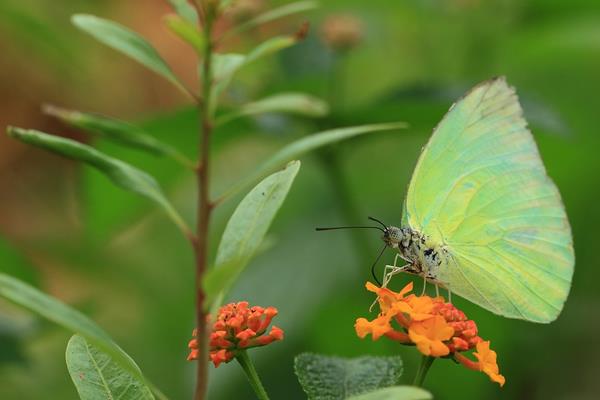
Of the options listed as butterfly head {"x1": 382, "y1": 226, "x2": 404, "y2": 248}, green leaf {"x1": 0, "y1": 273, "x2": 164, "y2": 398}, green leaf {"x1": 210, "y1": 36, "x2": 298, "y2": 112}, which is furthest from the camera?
butterfly head {"x1": 382, "y1": 226, "x2": 404, "y2": 248}

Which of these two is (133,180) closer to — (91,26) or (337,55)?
(91,26)

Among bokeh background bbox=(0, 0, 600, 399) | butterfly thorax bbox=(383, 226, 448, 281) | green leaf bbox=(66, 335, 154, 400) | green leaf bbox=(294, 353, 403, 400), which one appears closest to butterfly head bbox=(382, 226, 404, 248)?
butterfly thorax bbox=(383, 226, 448, 281)

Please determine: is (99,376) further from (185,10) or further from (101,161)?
(185,10)

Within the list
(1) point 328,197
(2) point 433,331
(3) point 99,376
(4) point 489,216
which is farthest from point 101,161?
(1) point 328,197

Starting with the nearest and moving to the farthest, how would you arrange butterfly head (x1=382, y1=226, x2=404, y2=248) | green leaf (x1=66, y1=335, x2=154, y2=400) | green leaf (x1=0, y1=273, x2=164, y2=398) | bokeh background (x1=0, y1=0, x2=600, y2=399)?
green leaf (x1=0, y1=273, x2=164, y2=398)
green leaf (x1=66, y1=335, x2=154, y2=400)
butterfly head (x1=382, y1=226, x2=404, y2=248)
bokeh background (x1=0, y1=0, x2=600, y2=399)

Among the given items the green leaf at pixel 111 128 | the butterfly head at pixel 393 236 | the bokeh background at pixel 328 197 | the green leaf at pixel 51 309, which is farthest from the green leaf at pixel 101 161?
the bokeh background at pixel 328 197

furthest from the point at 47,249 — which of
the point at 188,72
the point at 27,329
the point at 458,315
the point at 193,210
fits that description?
the point at 458,315

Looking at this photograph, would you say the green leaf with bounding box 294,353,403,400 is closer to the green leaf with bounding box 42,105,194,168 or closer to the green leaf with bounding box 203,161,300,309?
the green leaf with bounding box 203,161,300,309
